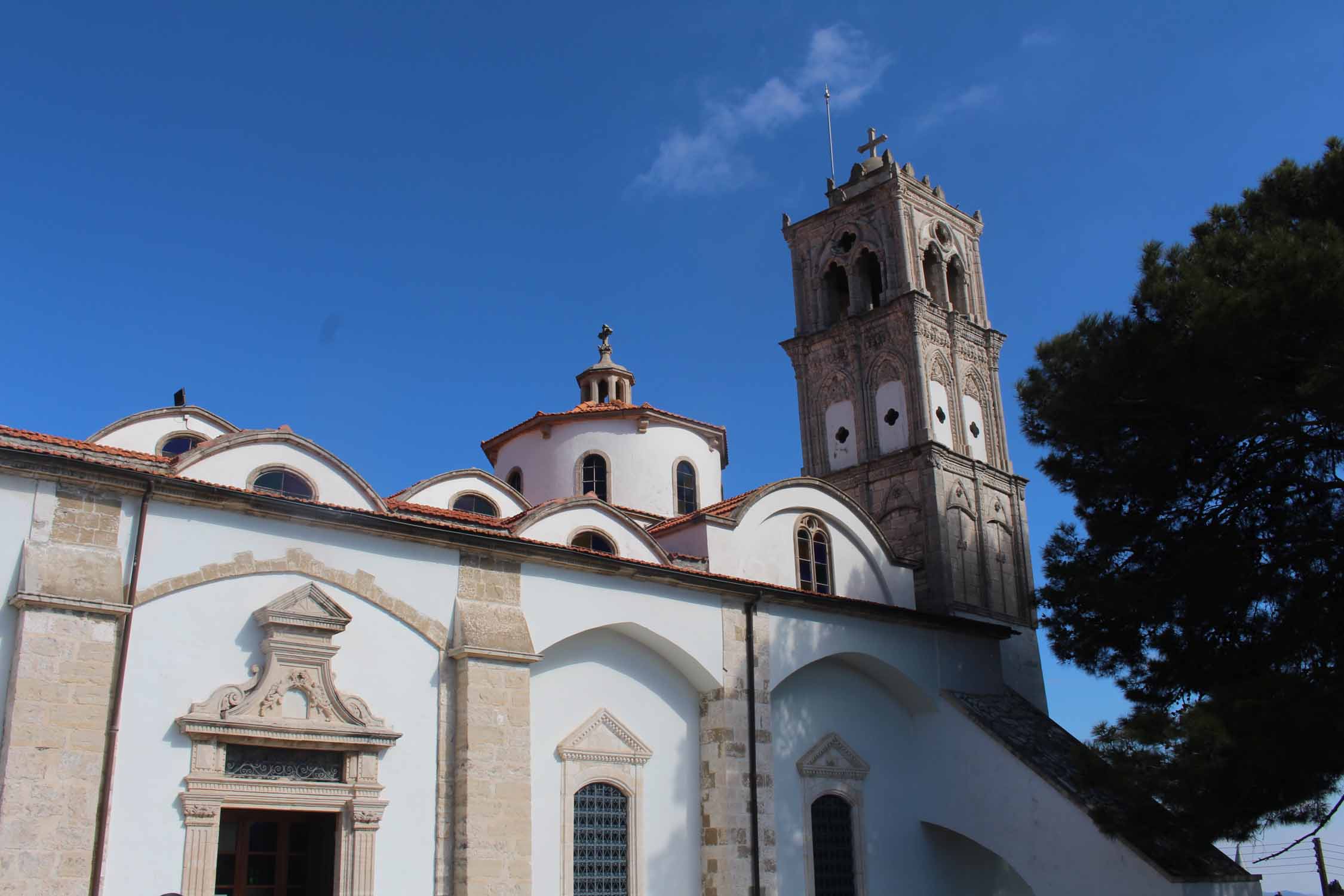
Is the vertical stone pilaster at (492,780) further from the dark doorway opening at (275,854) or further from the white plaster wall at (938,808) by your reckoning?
the white plaster wall at (938,808)

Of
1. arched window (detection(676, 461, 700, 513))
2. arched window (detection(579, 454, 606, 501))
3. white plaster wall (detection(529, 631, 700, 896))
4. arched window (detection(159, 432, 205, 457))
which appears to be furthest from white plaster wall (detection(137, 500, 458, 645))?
arched window (detection(676, 461, 700, 513))

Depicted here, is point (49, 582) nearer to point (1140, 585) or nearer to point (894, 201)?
point (1140, 585)

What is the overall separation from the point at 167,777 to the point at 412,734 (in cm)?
235

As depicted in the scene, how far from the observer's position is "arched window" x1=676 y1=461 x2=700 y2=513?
21062mm

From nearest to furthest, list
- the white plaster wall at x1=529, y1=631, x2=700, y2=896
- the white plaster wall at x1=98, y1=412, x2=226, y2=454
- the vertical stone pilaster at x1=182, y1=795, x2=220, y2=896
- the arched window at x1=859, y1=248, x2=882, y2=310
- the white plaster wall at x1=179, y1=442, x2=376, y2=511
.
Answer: the vertical stone pilaster at x1=182, y1=795, x2=220, y2=896 → the white plaster wall at x1=529, y1=631, x2=700, y2=896 → the white plaster wall at x1=179, y1=442, x2=376, y2=511 → the white plaster wall at x1=98, y1=412, x2=226, y2=454 → the arched window at x1=859, y1=248, x2=882, y2=310

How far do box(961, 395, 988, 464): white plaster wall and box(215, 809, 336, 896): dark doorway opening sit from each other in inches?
535

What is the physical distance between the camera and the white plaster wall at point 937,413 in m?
20.8

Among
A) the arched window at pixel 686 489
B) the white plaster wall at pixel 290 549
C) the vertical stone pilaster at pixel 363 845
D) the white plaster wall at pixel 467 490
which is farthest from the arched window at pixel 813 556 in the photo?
the vertical stone pilaster at pixel 363 845

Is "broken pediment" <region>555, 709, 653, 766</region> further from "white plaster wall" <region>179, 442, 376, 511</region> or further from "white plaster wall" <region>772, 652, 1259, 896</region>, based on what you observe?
"white plaster wall" <region>179, 442, 376, 511</region>

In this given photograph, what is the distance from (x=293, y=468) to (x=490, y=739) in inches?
162

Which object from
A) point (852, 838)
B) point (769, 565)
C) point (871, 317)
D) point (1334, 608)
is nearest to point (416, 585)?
point (769, 565)

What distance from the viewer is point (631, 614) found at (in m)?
14.2

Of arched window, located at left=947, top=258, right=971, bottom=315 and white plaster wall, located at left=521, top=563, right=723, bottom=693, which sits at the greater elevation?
arched window, located at left=947, top=258, right=971, bottom=315

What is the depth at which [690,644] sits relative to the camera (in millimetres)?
14641
